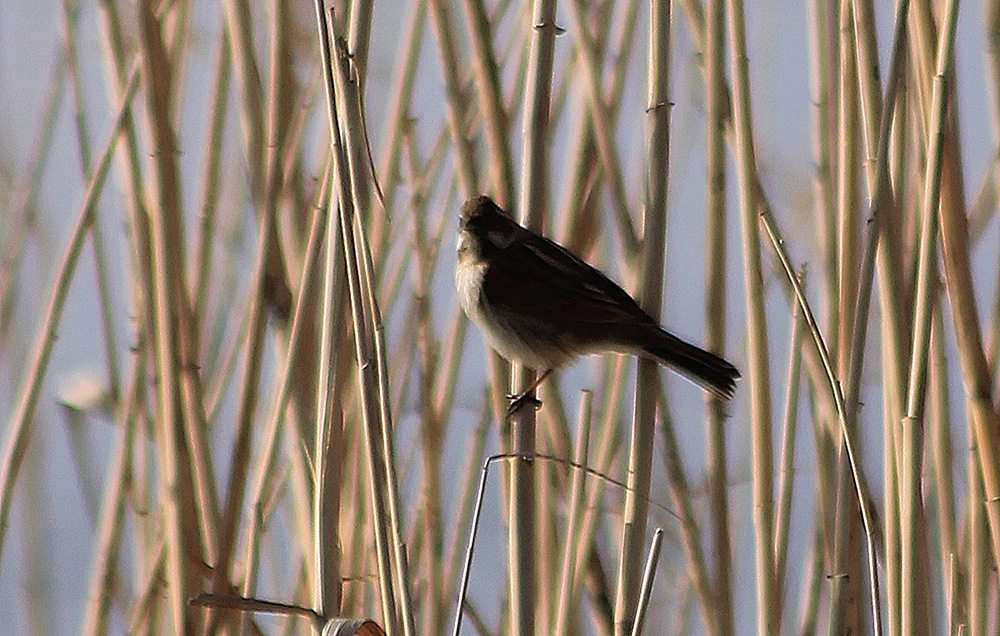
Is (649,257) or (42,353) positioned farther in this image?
(42,353)

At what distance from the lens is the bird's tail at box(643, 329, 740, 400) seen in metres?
1.60

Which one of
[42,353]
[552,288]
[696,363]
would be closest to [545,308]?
[552,288]

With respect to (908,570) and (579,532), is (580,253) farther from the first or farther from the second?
(908,570)

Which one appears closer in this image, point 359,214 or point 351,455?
point 359,214

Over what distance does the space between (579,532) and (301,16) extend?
0.96 meters

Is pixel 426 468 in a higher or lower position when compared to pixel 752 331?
lower

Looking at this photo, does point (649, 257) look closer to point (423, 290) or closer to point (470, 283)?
point (470, 283)

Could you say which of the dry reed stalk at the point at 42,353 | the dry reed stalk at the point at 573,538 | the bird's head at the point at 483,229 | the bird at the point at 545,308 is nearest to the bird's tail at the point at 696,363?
the bird at the point at 545,308

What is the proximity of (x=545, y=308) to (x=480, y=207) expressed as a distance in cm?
20

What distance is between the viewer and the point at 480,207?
1.71 meters

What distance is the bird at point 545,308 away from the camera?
1.61 meters

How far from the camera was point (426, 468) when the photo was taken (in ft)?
6.63

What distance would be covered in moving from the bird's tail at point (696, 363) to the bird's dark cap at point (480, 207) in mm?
279

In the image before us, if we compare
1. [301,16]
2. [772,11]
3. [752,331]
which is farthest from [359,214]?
[772,11]
